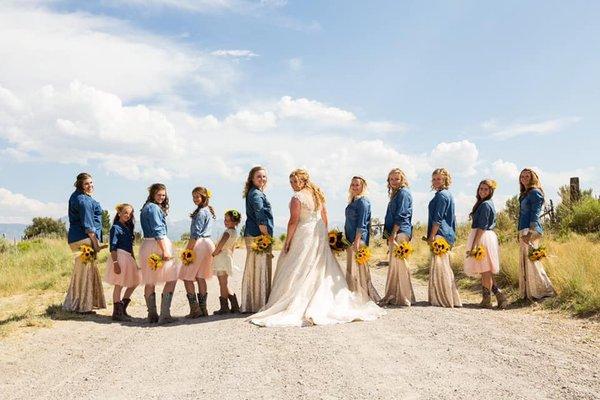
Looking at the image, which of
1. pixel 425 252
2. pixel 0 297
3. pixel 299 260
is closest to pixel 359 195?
pixel 299 260

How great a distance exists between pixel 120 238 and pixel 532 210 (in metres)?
7.14

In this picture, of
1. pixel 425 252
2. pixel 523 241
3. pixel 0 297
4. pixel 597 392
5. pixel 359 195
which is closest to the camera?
pixel 597 392

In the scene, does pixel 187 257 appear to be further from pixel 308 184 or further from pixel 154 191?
pixel 308 184

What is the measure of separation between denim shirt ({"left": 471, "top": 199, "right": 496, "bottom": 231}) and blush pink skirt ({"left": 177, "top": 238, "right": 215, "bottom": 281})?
4.59 m

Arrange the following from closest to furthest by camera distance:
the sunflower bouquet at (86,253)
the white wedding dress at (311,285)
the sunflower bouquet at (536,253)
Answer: the white wedding dress at (311,285), the sunflower bouquet at (86,253), the sunflower bouquet at (536,253)

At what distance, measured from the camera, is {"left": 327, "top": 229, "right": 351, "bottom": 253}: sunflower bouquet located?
9.12 meters

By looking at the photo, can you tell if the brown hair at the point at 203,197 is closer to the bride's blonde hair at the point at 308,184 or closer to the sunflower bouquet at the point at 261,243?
the sunflower bouquet at the point at 261,243

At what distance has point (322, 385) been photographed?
207 inches

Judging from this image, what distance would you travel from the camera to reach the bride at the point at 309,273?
8234mm

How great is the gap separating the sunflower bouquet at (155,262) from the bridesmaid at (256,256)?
1.35 meters

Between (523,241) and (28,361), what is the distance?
8.18 m

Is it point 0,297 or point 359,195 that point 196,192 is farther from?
point 0,297

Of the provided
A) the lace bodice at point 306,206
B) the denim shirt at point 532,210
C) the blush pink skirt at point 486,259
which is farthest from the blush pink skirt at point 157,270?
the denim shirt at point 532,210

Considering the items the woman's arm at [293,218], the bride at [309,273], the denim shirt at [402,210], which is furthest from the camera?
the denim shirt at [402,210]
